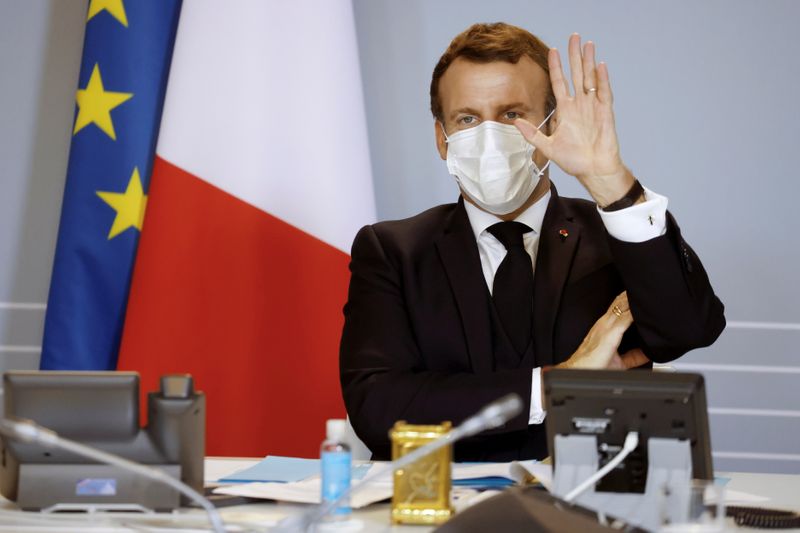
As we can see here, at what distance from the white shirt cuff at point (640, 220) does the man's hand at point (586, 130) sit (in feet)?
0.18

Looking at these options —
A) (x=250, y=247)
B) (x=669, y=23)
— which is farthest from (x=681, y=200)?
(x=250, y=247)

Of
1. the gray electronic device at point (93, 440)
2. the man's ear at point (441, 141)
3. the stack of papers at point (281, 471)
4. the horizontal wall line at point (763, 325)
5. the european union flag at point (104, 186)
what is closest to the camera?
the gray electronic device at point (93, 440)

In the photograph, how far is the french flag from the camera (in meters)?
3.12

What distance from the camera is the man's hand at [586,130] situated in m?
2.35

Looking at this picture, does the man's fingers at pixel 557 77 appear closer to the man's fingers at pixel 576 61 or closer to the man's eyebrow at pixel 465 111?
the man's fingers at pixel 576 61

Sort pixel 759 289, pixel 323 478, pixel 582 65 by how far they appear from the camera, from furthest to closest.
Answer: pixel 759 289 < pixel 582 65 < pixel 323 478

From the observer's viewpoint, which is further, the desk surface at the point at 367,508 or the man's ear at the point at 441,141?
the man's ear at the point at 441,141

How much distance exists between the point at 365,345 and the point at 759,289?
1618 millimetres

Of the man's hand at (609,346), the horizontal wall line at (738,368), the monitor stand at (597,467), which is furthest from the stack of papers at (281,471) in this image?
the horizontal wall line at (738,368)

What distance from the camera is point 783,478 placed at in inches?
83.0

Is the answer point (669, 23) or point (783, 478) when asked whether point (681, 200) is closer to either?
point (669, 23)

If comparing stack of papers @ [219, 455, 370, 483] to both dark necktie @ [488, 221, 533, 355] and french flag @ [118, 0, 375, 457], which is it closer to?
dark necktie @ [488, 221, 533, 355]

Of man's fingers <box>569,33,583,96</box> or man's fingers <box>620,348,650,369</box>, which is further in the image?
man's fingers <box>620,348,650,369</box>

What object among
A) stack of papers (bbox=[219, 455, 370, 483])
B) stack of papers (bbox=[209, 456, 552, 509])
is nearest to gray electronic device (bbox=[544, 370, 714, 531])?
stack of papers (bbox=[209, 456, 552, 509])
